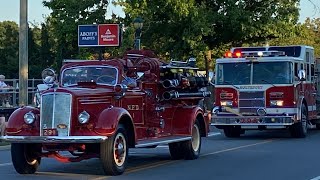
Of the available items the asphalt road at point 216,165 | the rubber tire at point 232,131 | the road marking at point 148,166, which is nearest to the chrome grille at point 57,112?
the asphalt road at point 216,165

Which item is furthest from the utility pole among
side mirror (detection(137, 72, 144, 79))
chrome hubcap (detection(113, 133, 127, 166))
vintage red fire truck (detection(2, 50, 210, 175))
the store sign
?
chrome hubcap (detection(113, 133, 127, 166))

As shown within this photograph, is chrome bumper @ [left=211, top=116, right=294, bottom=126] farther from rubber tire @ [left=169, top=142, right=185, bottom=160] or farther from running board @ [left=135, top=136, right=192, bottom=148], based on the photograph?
running board @ [left=135, top=136, right=192, bottom=148]

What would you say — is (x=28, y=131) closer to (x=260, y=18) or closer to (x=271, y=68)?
(x=271, y=68)

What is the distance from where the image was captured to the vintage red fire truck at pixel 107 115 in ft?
40.3

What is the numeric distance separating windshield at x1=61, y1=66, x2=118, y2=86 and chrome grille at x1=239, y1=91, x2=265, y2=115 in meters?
9.10

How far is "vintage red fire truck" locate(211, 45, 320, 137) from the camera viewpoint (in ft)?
71.7

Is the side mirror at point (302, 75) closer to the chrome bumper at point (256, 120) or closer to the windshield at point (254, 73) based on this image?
the windshield at point (254, 73)

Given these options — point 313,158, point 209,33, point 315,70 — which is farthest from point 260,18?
point 313,158

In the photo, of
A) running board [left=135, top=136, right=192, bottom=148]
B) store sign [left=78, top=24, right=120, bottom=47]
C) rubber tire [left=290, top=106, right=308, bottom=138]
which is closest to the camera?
running board [left=135, top=136, right=192, bottom=148]

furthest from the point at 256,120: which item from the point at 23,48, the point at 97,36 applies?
the point at 97,36

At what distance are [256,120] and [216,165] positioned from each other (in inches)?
297

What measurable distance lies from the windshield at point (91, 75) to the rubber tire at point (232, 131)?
33.0 feet

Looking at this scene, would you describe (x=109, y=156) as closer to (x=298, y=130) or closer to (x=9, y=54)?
(x=298, y=130)

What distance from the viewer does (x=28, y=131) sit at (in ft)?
41.2
